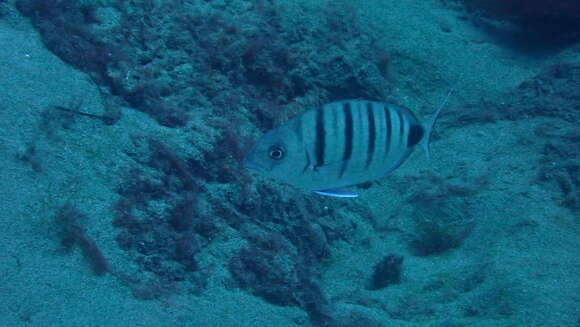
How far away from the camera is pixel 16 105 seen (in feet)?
11.4

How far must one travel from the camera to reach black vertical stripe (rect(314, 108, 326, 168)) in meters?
1.98

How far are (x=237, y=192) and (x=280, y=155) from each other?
1963 millimetres

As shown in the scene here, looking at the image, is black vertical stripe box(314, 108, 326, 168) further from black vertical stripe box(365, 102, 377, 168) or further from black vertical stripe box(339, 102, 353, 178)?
black vertical stripe box(365, 102, 377, 168)

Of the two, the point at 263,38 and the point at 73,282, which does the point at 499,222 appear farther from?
the point at 73,282

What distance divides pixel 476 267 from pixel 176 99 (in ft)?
11.2

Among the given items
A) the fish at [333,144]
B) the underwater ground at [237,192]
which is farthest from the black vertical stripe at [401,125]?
the underwater ground at [237,192]

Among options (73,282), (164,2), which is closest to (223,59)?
(164,2)

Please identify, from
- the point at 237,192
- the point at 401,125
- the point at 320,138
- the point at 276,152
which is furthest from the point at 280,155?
the point at 237,192

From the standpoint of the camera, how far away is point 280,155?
2.01 meters

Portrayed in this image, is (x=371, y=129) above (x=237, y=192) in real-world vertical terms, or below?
above

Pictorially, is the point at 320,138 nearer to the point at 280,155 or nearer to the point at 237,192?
the point at 280,155

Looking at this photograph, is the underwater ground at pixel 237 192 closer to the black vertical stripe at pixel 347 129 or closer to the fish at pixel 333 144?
the fish at pixel 333 144

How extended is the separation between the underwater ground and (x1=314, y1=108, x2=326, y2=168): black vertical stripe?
1.69 m

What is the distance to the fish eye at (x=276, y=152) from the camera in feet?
6.57
